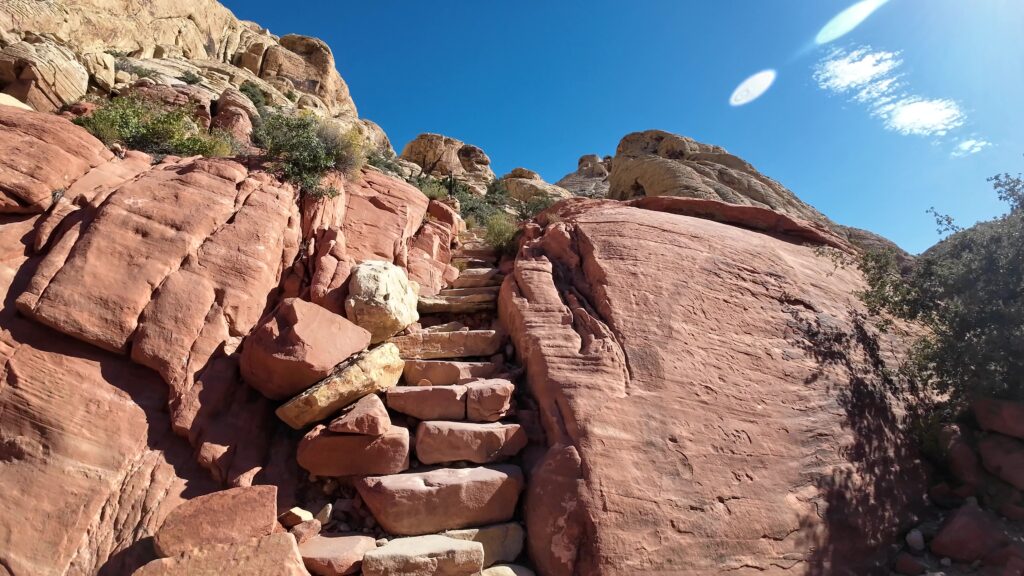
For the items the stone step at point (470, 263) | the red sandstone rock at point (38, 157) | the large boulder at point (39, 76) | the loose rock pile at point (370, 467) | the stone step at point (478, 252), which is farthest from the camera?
the large boulder at point (39, 76)

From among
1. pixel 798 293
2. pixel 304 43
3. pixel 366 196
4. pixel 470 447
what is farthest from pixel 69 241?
pixel 304 43

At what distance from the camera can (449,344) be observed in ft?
18.2

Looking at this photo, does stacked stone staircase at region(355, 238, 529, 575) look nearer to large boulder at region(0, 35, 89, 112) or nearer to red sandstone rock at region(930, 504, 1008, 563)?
red sandstone rock at region(930, 504, 1008, 563)

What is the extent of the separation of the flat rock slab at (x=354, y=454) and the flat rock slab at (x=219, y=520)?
63 cm

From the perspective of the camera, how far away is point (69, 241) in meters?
4.42

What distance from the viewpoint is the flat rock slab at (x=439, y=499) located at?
3.70 meters

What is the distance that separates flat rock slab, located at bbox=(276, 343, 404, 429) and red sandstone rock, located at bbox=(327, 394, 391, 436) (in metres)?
0.15

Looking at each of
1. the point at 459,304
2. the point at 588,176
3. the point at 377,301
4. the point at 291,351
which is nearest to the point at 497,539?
the point at 291,351

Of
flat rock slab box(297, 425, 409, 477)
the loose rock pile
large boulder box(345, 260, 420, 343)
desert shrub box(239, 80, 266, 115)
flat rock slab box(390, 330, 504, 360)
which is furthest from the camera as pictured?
desert shrub box(239, 80, 266, 115)

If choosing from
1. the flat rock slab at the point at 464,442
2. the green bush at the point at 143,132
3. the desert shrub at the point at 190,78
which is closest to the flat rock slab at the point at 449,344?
the flat rock slab at the point at 464,442

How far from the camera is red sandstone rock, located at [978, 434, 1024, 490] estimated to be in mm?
4625

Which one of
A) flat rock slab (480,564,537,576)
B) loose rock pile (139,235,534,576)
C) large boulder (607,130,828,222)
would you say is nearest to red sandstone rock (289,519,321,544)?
loose rock pile (139,235,534,576)

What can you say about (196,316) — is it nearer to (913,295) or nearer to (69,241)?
(69,241)

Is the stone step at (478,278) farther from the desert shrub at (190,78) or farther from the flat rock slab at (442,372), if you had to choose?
the desert shrub at (190,78)
